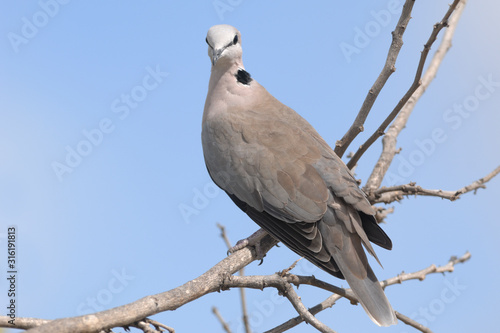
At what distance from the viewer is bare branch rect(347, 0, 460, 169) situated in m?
3.13

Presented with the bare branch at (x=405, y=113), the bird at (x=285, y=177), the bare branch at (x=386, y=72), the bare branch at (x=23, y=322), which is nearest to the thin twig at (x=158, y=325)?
the bare branch at (x=23, y=322)

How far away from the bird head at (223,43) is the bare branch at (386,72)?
105 cm

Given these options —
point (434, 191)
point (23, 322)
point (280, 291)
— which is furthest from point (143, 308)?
point (434, 191)

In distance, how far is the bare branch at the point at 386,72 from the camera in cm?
341

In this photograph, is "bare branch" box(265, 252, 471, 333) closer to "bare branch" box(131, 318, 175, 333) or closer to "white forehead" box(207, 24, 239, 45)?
"bare branch" box(131, 318, 175, 333)

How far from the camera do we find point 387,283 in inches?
152

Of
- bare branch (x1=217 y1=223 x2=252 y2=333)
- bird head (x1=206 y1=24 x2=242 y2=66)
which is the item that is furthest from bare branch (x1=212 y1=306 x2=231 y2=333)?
bird head (x1=206 y1=24 x2=242 y2=66)

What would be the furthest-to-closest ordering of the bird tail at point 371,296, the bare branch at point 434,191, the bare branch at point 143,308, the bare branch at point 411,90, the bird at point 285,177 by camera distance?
1. the bare branch at point 434,191
2. the bird at point 285,177
3. the bird tail at point 371,296
4. the bare branch at point 411,90
5. the bare branch at point 143,308

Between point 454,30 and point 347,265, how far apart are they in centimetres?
294

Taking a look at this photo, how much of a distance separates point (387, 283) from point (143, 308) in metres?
1.86

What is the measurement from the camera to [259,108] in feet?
14.0

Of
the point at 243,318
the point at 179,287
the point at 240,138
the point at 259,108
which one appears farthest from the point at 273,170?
the point at 179,287

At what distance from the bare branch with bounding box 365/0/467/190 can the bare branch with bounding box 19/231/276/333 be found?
1.87 metres

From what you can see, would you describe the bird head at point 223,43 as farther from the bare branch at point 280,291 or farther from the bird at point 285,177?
the bare branch at point 280,291
